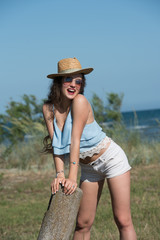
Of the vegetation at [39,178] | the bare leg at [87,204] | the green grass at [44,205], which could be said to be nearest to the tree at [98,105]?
the vegetation at [39,178]

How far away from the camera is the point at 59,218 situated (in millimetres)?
2682

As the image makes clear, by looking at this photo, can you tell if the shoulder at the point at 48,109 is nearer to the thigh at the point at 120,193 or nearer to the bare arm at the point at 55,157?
the bare arm at the point at 55,157

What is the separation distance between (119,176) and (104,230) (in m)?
Result: 1.71

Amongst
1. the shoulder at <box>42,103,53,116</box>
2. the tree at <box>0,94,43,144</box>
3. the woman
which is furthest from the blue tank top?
the tree at <box>0,94,43,144</box>

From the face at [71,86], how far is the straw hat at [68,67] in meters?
0.06

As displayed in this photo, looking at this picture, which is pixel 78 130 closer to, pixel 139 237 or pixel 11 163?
pixel 139 237

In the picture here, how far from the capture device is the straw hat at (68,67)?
3084 mm

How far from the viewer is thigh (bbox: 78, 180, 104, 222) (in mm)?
3344

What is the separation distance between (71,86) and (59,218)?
1.16 metres

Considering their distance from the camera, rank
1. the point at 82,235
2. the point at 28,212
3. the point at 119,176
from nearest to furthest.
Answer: the point at 119,176 < the point at 82,235 < the point at 28,212

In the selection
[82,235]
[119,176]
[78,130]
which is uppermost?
[78,130]

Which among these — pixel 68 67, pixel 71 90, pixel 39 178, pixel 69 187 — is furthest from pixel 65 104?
pixel 39 178

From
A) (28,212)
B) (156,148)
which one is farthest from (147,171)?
(28,212)

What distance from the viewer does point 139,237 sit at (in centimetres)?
422
